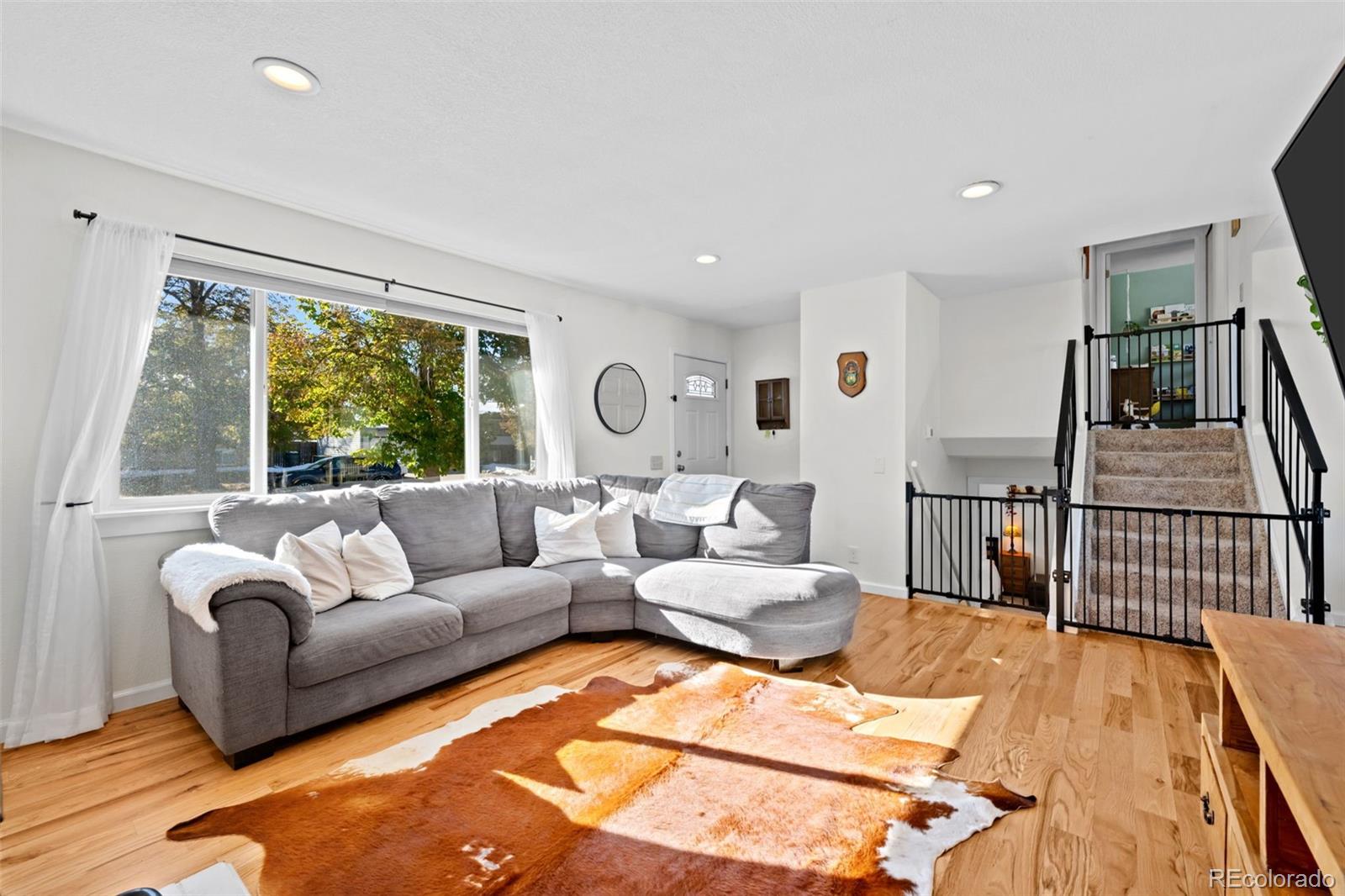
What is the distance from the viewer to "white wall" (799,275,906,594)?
4426 mm

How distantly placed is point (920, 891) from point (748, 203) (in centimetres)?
290

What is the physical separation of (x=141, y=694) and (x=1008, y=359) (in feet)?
19.6

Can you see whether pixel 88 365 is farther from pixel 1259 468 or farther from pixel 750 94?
pixel 1259 468

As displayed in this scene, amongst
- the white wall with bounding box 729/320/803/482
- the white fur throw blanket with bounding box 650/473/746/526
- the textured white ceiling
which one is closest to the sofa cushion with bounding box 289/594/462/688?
the white fur throw blanket with bounding box 650/473/746/526

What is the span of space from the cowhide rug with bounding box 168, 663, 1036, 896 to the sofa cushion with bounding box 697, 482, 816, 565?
1116 mm

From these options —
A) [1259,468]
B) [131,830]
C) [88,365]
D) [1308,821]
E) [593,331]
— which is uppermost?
[593,331]

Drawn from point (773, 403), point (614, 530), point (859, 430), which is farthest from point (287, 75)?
point (773, 403)

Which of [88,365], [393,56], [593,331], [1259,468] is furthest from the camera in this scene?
[593,331]

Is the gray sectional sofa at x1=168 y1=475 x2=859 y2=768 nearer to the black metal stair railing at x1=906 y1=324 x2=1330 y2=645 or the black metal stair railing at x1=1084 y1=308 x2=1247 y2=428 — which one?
the black metal stair railing at x1=906 y1=324 x2=1330 y2=645

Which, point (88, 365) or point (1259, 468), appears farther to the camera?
point (1259, 468)

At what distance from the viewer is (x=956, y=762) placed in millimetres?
2086

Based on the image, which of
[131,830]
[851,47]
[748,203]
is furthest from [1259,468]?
[131,830]

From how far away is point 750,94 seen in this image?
6.96 ft

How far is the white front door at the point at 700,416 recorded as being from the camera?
18.7 ft
